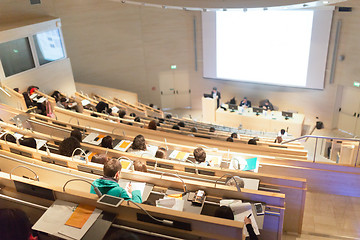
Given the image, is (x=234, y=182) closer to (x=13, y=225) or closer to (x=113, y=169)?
(x=113, y=169)

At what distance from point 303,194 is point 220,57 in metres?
10.5

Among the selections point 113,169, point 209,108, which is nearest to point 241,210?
point 113,169

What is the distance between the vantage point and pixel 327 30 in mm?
12031

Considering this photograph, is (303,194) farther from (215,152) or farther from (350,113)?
(350,113)

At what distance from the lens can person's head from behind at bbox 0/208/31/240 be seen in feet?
9.52

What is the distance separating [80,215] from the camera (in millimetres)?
3445

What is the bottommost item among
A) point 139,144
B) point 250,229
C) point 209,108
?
point 209,108

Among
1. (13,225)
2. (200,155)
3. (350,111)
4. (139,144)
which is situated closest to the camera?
(13,225)

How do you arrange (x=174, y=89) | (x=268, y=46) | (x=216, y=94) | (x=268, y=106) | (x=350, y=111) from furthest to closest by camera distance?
(x=174, y=89) < (x=216, y=94) < (x=268, y=106) < (x=268, y=46) < (x=350, y=111)

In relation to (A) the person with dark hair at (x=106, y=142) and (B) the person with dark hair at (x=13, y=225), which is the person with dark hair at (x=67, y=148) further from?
(B) the person with dark hair at (x=13, y=225)

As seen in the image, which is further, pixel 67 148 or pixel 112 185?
pixel 67 148

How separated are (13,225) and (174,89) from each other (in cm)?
1343

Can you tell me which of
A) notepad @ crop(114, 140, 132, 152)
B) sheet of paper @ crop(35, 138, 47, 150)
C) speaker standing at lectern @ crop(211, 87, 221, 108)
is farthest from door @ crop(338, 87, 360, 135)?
sheet of paper @ crop(35, 138, 47, 150)

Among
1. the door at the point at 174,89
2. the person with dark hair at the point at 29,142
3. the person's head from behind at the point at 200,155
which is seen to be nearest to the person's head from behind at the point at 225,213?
the person's head from behind at the point at 200,155
